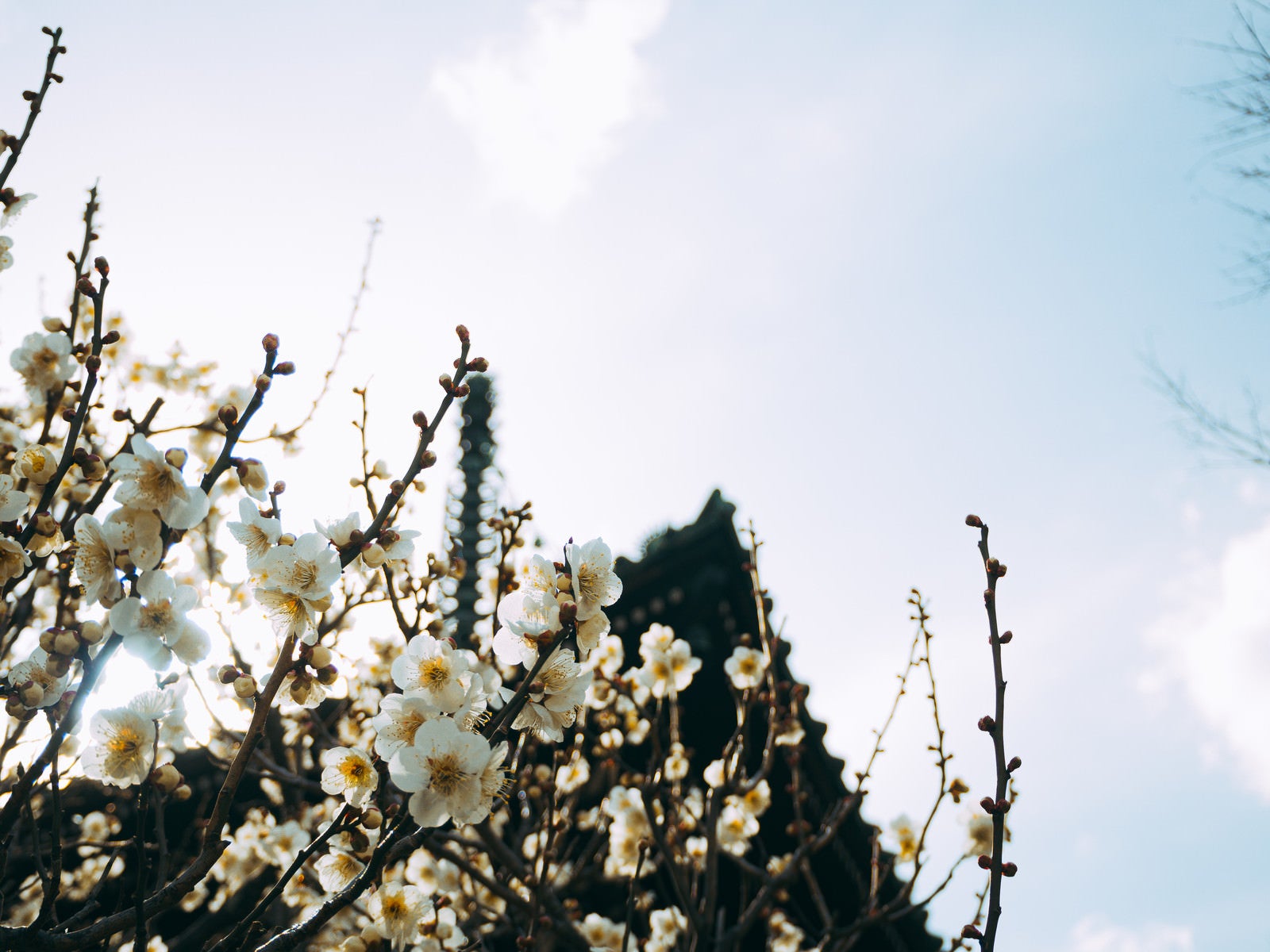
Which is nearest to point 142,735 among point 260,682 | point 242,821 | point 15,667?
point 15,667

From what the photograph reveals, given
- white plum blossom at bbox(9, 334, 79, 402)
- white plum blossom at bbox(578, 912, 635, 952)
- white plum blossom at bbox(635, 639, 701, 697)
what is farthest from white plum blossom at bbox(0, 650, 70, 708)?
white plum blossom at bbox(578, 912, 635, 952)

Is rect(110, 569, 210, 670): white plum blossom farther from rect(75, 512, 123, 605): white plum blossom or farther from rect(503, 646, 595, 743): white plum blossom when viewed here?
rect(503, 646, 595, 743): white plum blossom

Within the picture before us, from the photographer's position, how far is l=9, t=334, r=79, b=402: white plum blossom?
2283 mm

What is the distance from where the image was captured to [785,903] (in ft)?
20.7

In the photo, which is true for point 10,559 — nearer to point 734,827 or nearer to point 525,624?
point 525,624

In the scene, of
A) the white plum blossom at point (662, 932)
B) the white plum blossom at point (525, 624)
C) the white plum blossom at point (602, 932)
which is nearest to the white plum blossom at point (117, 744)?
the white plum blossom at point (525, 624)

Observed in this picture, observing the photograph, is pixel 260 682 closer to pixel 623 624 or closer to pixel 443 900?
pixel 443 900

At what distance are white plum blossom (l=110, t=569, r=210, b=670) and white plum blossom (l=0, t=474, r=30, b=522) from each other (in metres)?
0.38

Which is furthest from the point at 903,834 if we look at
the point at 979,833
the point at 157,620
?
the point at 157,620

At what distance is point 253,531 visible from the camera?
5.30 ft

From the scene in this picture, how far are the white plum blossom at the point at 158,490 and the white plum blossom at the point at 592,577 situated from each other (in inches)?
27.0

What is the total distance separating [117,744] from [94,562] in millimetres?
380

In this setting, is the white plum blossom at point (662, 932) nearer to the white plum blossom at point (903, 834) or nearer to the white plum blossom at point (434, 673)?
the white plum blossom at point (903, 834)

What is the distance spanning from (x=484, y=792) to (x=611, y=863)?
3.51 m
